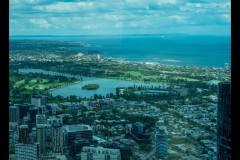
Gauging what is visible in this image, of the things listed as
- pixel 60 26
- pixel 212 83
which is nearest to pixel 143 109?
pixel 212 83

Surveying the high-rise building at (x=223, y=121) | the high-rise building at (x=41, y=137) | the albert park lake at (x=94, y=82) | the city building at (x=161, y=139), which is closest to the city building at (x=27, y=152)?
the high-rise building at (x=41, y=137)

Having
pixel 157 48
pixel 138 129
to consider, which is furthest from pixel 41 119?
pixel 157 48

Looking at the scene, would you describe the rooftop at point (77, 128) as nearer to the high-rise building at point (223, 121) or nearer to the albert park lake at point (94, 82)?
the albert park lake at point (94, 82)

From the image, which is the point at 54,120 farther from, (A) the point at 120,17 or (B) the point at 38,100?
(A) the point at 120,17

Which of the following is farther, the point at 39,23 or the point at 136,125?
the point at 39,23

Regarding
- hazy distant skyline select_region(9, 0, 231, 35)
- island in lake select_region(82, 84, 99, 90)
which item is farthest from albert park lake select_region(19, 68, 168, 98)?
hazy distant skyline select_region(9, 0, 231, 35)
